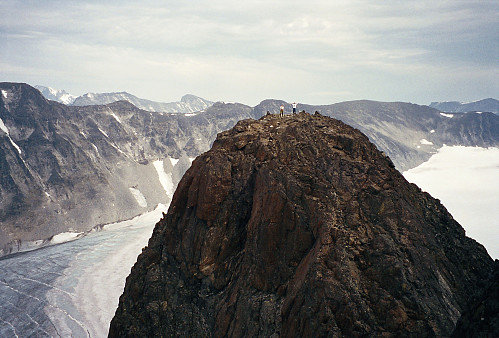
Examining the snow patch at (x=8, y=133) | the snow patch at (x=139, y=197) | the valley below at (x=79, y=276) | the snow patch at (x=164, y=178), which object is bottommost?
the valley below at (x=79, y=276)

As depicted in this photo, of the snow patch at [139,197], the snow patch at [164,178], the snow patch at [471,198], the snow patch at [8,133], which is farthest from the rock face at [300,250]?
the snow patch at [164,178]

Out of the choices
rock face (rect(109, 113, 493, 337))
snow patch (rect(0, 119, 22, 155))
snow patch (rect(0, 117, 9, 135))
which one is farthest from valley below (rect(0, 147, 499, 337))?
snow patch (rect(0, 117, 9, 135))

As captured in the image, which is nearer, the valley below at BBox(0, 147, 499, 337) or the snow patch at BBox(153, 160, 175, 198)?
the valley below at BBox(0, 147, 499, 337)

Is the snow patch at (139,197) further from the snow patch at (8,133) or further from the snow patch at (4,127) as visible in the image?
the snow patch at (4,127)

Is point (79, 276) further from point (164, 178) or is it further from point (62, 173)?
point (164, 178)

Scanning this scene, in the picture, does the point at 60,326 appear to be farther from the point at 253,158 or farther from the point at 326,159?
the point at 326,159

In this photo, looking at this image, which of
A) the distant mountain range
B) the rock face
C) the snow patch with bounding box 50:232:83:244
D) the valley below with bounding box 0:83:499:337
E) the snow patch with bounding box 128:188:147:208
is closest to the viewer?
the rock face

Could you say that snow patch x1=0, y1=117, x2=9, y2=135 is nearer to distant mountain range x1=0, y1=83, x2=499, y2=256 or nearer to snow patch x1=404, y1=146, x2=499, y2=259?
distant mountain range x1=0, y1=83, x2=499, y2=256

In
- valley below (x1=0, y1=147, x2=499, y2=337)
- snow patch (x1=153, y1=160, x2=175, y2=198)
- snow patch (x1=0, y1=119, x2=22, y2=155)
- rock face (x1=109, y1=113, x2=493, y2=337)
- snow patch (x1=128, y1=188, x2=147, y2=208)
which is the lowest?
valley below (x1=0, y1=147, x2=499, y2=337)
